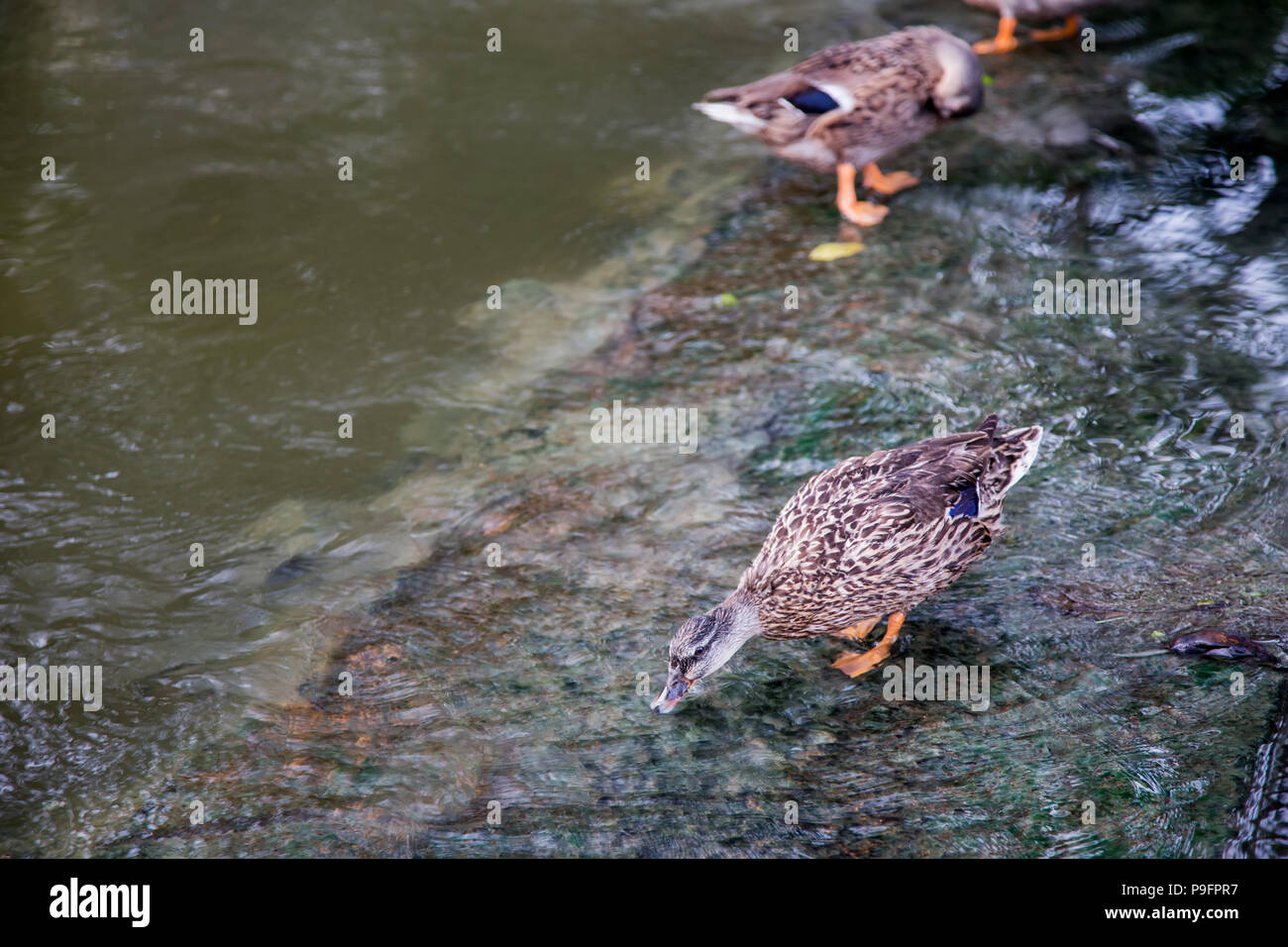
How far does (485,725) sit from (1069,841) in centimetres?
217

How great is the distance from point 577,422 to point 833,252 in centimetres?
229

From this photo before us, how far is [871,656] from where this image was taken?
448cm

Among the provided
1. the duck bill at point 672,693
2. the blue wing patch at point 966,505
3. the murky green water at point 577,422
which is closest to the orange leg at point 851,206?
the murky green water at point 577,422

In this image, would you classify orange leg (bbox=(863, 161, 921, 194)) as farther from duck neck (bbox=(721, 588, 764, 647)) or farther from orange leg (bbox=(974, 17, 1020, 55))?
duck neck (bbox=(721, 588, 764, 647))

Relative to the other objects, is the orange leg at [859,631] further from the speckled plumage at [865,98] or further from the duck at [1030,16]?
the duck at [1030,16]

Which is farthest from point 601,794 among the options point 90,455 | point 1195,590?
point 90,455

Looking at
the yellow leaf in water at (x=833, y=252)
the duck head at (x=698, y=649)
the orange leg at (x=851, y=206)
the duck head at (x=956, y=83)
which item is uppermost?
the duck head at (x=956, y=83)

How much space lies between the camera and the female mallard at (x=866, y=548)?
4273mm

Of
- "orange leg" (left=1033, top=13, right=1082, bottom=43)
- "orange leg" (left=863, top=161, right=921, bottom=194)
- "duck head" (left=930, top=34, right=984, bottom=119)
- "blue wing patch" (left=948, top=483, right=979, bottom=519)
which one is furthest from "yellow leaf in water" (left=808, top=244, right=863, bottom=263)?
"orange leg" (left=1033, top=13, right=1082, bottom=43)

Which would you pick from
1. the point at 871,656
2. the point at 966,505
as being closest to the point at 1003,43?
the point at 966,505

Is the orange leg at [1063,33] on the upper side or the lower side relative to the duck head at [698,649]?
upper

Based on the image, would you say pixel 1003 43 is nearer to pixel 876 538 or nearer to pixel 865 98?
pixel 865 98

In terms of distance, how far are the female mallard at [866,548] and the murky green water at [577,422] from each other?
0.26 meters

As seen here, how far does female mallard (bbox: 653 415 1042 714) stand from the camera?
14.0ft
